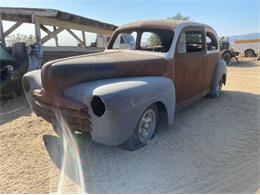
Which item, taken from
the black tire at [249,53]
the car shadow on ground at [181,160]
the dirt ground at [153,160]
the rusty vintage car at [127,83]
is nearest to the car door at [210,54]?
the rusty vintage car at [127,83]

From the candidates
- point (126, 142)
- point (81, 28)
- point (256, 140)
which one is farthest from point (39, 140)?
point (81, 28)

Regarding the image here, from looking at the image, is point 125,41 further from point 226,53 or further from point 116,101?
point 226,53

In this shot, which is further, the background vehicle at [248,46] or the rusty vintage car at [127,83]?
the background vehicle at [248,46]

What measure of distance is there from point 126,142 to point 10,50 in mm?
8166

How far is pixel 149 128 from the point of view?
14.5 feet

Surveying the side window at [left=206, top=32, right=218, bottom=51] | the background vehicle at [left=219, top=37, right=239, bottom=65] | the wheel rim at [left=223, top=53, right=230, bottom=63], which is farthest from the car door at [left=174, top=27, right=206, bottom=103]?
the wheel rim at [left=223, top=53, right=230, bottom=63]

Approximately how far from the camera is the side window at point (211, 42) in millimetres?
6777

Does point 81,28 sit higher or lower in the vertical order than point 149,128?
higher

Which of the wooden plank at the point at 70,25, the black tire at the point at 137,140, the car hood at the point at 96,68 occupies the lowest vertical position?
the black tire at the point at 137,140

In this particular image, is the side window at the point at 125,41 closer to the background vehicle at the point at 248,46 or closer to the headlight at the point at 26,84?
the headlight at the point at 26,84

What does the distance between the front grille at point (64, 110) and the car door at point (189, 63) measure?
218cm

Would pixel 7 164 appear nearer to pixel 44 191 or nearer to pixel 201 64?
pixel 44 191

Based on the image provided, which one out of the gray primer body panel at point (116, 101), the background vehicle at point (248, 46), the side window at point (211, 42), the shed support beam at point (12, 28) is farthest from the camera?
the background vehicle at point (248, 46)

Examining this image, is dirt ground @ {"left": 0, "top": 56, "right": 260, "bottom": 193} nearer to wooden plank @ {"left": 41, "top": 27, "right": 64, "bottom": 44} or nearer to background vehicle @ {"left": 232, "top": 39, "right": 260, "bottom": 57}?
wooden plank @ {"left": 41, "top": 27, "right": 64, "bottom": 44}
